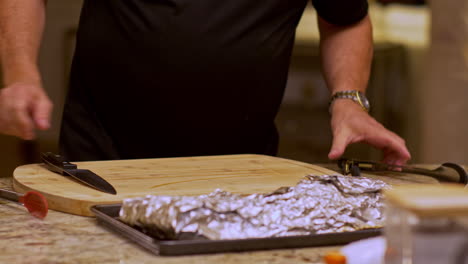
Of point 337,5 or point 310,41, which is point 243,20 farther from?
Answer: point 310,41

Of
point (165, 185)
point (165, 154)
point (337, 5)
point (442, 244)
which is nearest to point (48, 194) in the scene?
point (165, 185)

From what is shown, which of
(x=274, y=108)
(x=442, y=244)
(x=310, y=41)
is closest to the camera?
(x=442, y=244)

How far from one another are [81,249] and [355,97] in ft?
2.88

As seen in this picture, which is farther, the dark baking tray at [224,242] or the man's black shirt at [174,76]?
the man's black shirt at [174,76]

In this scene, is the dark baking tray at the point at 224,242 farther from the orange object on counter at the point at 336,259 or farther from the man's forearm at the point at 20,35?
the man's forearm at the point at 20,35

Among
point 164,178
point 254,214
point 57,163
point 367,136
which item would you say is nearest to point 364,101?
point 367,136

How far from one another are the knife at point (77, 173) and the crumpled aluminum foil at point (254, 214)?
0.21m

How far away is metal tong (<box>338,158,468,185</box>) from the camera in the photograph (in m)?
1.18

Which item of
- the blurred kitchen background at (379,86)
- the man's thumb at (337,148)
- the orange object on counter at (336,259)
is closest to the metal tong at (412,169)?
the man's thumb at (337,148)

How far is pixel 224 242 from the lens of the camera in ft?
2.44

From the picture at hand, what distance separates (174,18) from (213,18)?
0.25ft

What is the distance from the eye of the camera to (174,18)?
141 cm

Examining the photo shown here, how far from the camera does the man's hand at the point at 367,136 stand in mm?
1371

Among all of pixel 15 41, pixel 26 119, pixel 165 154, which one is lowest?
pixel 165 154
